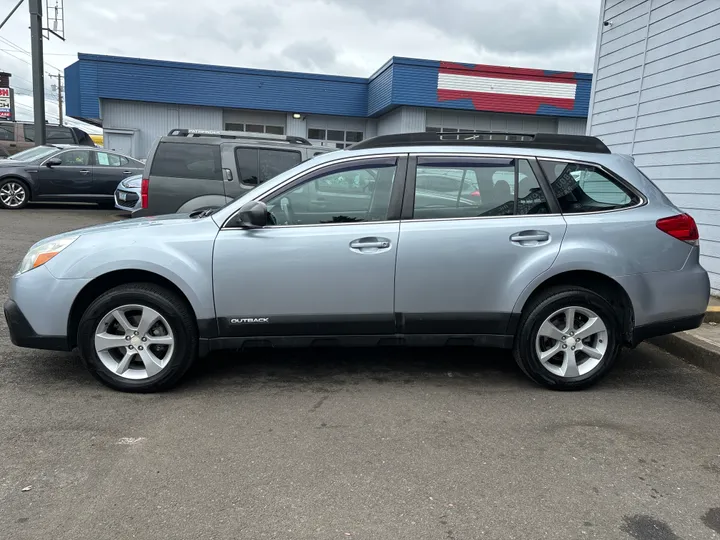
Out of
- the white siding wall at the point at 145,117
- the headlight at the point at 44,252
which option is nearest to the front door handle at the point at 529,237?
the headlight at the point at 44,252

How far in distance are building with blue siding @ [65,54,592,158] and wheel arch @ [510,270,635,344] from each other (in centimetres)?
1810

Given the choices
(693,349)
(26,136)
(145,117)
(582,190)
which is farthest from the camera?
(145,117)

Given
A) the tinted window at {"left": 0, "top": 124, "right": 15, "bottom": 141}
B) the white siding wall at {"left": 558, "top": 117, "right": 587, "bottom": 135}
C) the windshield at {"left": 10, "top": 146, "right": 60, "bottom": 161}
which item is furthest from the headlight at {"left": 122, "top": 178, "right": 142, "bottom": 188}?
the white siding wall at {"left": 558, "top": 117, "right": 587, "bottom": 135}

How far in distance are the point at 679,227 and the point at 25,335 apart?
4665 millimetres

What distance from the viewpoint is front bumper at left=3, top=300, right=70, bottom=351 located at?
3.78 m

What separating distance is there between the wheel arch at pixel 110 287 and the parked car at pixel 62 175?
434 inches

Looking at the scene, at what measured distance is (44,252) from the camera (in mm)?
3840

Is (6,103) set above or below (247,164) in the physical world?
above

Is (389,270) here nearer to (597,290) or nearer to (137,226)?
(597,290)

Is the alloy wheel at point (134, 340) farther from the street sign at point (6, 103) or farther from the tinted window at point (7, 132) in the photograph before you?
the street sign at point (6, 103)

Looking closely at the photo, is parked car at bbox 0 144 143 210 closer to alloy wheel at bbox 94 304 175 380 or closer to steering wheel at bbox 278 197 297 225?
alloy wheel at bbox 94 304 175 380

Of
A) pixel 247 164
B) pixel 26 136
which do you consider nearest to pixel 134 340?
pixel 247 164

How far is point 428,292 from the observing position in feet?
12.9

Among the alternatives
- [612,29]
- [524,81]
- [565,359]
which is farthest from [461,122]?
[565,359]
